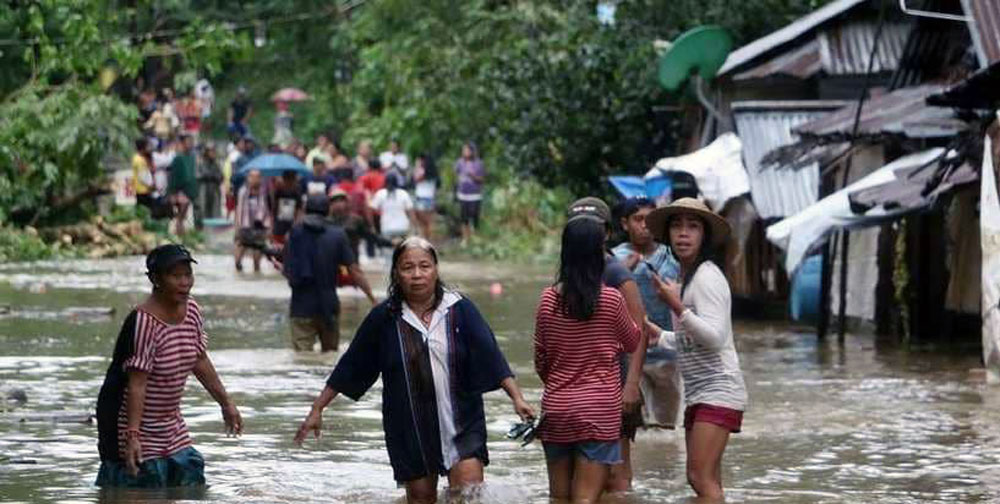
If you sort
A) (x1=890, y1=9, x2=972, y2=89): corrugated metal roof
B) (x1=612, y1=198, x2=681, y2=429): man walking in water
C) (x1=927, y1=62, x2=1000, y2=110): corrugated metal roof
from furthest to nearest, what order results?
1. (x1=890, y1=9, x2=972, y2=89): corrugated metal roof
2. (x1=927, y1=62, x2=1000, y2=110): corrugated metal roof
3. (x1=612, y1=198, x2=681, y2=429): man walking in water

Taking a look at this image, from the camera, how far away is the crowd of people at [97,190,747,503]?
383 inches

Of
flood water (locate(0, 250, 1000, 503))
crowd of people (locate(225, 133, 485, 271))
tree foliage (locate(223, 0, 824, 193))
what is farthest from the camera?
tree foliage (locate(223, 0, 824, 193))

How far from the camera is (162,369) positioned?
408 inches

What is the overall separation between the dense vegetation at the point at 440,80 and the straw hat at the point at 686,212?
9.38 meters

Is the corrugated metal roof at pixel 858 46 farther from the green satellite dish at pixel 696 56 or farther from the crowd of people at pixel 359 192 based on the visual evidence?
the crowd of people at pixel 359 192

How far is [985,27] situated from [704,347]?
9617mm

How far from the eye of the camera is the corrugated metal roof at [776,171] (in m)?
24.4

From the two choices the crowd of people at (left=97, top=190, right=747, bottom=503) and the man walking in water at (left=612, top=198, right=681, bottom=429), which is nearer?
the crowd of people at (left=97, top=190, right=747, bottom=503)

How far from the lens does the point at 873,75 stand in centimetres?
2548

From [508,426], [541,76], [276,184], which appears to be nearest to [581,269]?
Answer: [508,426]

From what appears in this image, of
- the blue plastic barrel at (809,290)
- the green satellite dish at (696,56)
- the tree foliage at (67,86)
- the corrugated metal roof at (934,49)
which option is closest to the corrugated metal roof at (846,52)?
the green satellite dish at (696,56)

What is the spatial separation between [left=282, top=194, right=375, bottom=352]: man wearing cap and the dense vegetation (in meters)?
2.75

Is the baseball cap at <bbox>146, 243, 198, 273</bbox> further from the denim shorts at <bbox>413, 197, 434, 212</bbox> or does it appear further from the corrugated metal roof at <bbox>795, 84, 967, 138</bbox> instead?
the denim shorts at <bbox>413, 197, 434, 212</bbox>

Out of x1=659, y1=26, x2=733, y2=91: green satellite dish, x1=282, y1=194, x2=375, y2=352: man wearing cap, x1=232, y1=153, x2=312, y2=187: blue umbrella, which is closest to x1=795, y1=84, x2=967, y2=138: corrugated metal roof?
x1=659, y1=26, x2=733, y2=91: green satellite dish
